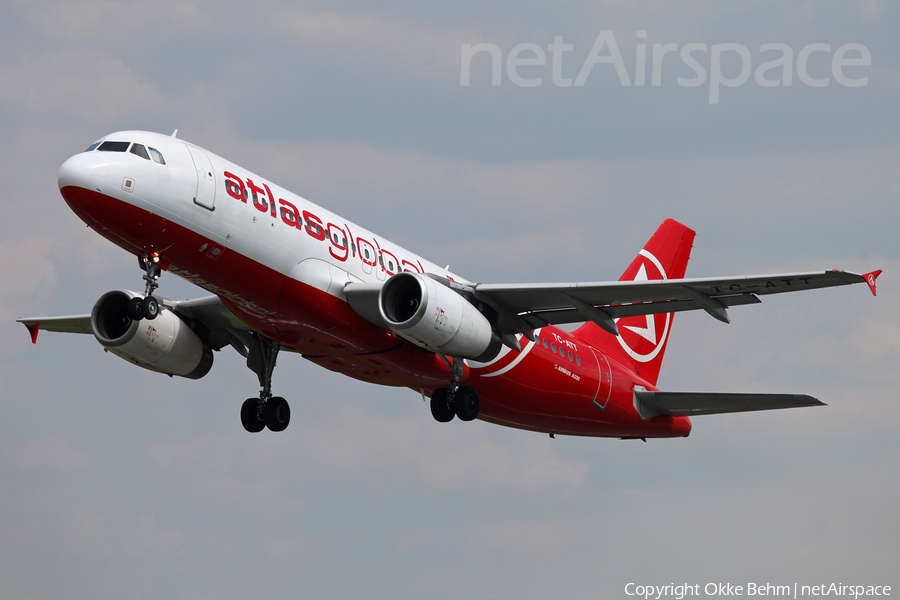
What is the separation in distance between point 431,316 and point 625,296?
16.2 ft

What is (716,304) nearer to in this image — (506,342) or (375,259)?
(506,342)

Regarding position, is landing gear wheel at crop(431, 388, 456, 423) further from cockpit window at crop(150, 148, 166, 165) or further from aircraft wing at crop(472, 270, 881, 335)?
cockpit window at crop(150, 148, 166, 165)

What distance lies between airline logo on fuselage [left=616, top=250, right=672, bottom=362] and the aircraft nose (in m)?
20.1

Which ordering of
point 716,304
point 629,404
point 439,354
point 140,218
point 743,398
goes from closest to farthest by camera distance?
1. point 140,218
2. point 716,304
3. point 439,354
4. point 743,398
5. point 629,404

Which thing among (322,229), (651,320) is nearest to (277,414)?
(322,229)

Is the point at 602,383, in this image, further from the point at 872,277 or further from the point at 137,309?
the point at 137,309

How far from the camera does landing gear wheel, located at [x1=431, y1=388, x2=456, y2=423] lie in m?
30.2

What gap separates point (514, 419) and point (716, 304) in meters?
8.80

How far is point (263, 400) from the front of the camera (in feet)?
105

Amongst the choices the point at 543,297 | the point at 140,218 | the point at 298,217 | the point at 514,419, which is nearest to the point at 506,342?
the point at 543,297

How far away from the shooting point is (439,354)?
28.9 m

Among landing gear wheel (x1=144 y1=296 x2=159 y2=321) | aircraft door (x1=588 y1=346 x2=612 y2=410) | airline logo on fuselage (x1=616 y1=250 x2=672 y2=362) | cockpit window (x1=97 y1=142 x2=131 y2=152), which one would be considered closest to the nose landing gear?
landing gear wheel (x1=144 y1=296 x2=159 y2=321)

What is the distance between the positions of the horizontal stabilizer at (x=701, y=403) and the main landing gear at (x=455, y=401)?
7549 mm

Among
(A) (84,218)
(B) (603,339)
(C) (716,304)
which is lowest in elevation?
(A) (84,218)
